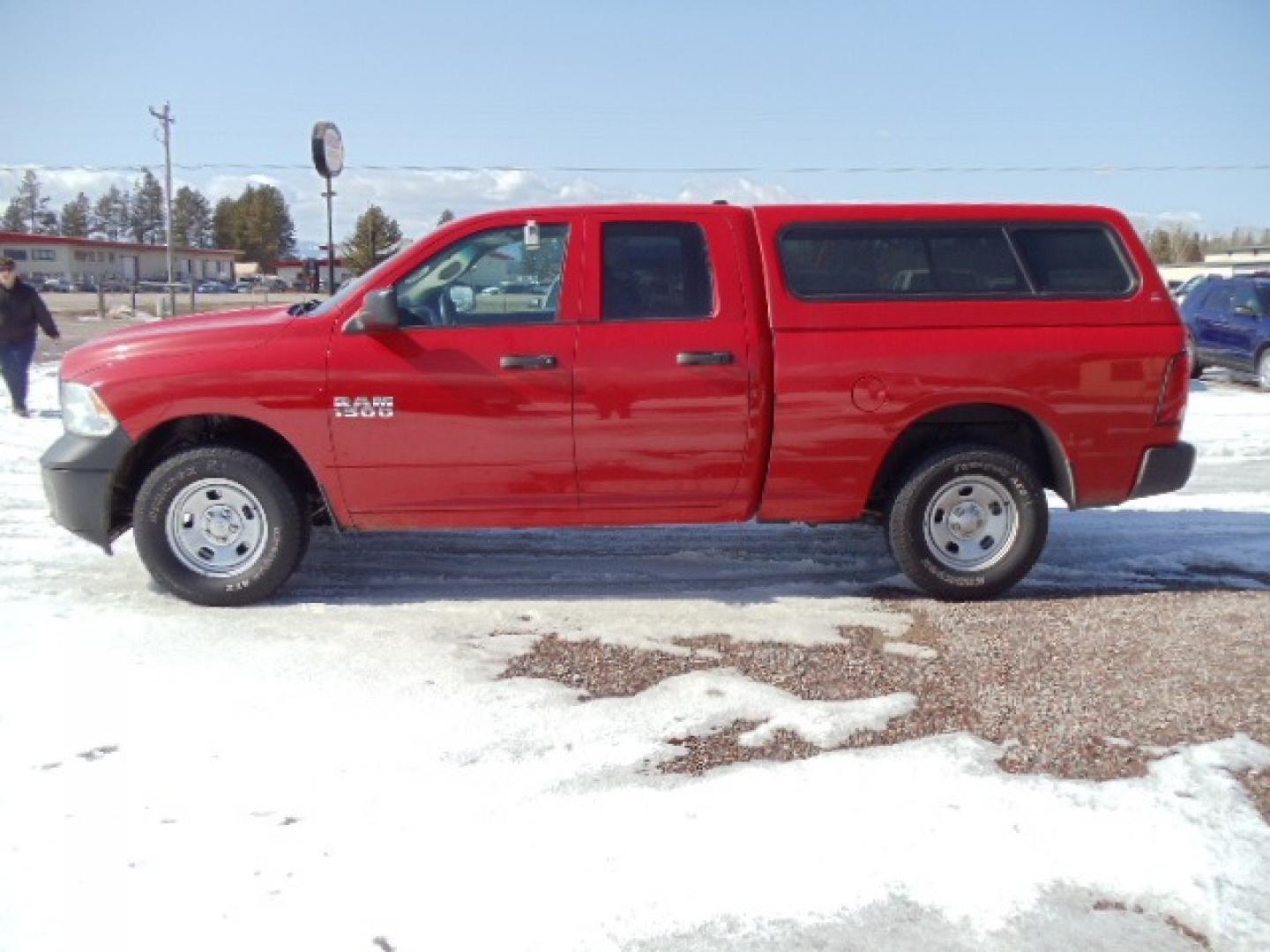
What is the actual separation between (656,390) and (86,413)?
2709 mm

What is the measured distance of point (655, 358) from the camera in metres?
4.95

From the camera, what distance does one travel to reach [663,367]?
4.95 m

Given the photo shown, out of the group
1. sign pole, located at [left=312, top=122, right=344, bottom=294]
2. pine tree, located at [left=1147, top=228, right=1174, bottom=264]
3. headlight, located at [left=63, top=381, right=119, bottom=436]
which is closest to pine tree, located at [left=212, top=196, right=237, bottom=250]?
pine tree, located at [left=1147, top=228, right=1174, bottom=264]

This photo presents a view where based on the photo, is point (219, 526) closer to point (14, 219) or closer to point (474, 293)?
point (474, 293)

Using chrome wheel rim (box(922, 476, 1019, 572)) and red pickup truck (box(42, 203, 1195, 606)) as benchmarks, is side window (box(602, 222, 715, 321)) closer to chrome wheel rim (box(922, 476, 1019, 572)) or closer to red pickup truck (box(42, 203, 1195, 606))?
red pickup truck (box(42, 203, 1195, 606))

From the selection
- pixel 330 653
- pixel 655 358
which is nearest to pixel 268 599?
pixel 330 653

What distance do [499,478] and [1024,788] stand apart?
8.89ft

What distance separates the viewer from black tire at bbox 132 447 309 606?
498 centimetres

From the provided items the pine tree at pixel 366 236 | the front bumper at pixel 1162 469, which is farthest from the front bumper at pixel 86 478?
the pine tree at pixel 366 236

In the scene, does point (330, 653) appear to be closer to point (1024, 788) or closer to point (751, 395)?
point (751, 395)

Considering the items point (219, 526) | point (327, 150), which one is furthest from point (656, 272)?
point (327, 150)

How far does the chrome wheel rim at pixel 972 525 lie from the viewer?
5297mm

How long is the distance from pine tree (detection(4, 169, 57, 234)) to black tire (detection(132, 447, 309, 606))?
470ft

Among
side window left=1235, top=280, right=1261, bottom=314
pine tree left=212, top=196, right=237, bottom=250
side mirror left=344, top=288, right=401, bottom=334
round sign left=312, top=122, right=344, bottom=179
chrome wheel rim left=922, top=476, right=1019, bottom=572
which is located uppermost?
pine tree left=212, top=196, right=237, bottom=250
